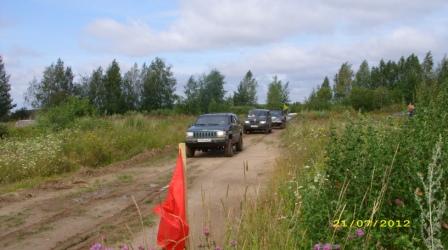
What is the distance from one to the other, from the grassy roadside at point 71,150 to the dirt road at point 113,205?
96 cm

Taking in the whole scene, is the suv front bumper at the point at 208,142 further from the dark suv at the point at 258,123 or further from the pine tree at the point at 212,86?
the pine tree at the point at 212,86

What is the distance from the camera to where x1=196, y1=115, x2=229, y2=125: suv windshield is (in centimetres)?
2142

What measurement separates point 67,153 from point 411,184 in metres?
14.5

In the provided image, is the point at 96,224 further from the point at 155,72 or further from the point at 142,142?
the point at 155,72

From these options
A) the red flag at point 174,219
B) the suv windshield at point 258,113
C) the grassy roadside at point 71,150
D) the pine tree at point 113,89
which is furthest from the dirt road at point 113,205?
the pine tree at point 113,89

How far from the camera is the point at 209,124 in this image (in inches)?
835

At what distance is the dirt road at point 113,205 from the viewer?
7551 millimetres

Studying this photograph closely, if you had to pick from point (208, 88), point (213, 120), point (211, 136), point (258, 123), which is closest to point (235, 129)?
point (213, 120)

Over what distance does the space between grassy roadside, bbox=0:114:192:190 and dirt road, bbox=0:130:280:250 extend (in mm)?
965

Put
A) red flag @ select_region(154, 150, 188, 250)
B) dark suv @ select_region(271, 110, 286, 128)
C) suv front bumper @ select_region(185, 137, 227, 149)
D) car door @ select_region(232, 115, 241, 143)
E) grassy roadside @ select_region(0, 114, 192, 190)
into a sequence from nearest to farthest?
red flag @ select_region(154, 150, 188, 250) < grassy roadside @ select_region(0, 114, 192, 190) < suv front bumper @ select_region(185, 137, 227, 149) < car door @ select_region(232, 115, 241, 143) < dark suv @ select_region(271, 110, 286, 128)

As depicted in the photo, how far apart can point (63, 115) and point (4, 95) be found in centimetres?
6363

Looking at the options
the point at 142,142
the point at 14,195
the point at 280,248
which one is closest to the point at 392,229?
the point at 280,248

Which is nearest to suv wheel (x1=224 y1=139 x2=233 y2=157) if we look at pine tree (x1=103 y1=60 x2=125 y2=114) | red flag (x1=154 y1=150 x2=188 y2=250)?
red flag (x1=154 y1=150 x2=188 y2=250)

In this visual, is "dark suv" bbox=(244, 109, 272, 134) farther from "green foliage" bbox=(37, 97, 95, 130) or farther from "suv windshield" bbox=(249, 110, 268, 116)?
"green foliage" bbox=(37, 97, 95, 130)
